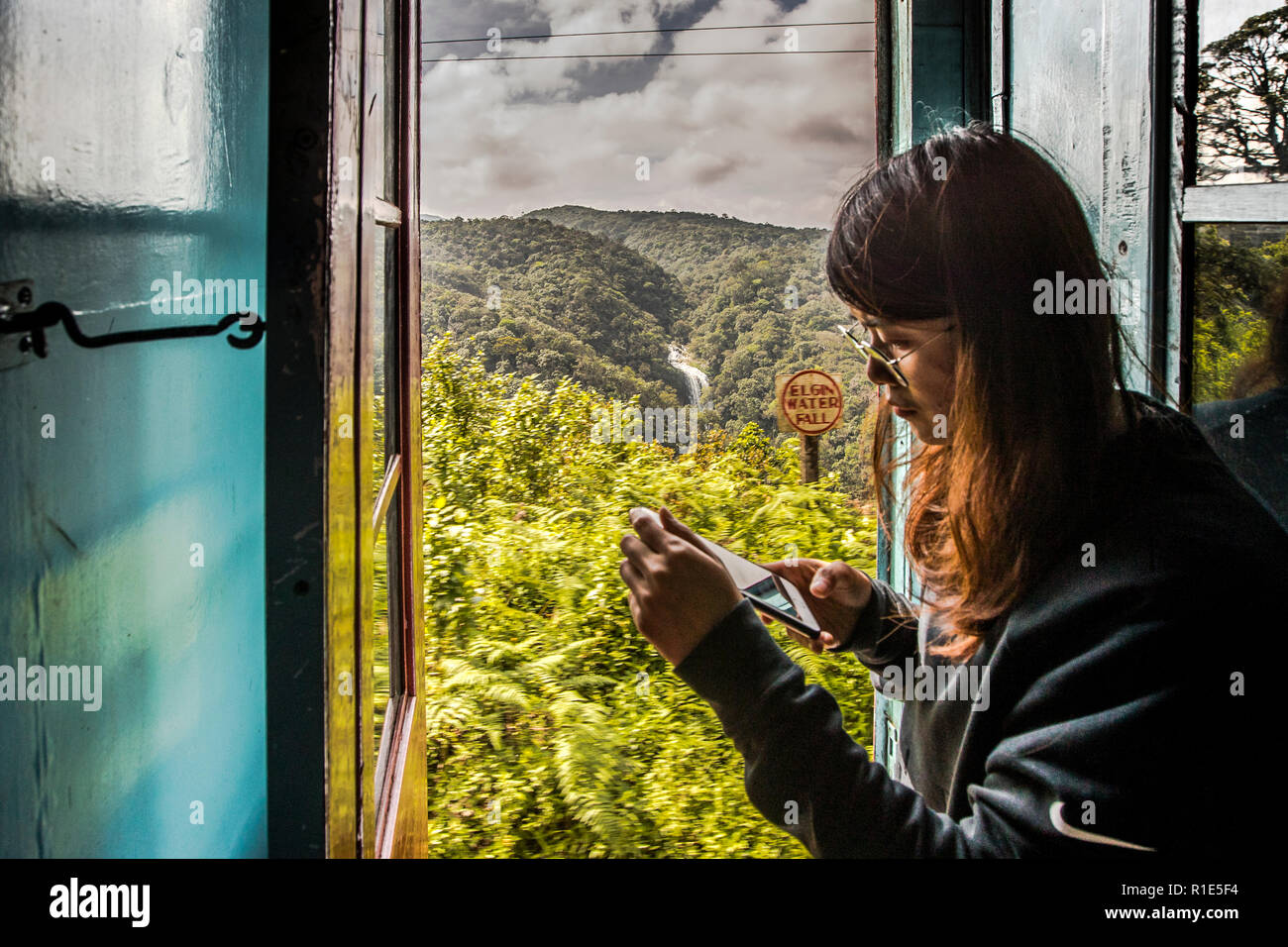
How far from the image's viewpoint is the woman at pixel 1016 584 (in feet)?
2.83

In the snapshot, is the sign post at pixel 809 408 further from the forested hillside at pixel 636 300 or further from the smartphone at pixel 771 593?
the smartphone at pixel 771 593

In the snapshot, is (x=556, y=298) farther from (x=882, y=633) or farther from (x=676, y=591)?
(x=676, y=591)

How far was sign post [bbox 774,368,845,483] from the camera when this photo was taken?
5.45m

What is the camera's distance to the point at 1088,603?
94 centimetres

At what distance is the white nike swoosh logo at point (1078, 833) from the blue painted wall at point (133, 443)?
33.8 inches

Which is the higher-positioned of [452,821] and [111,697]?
[111,697]

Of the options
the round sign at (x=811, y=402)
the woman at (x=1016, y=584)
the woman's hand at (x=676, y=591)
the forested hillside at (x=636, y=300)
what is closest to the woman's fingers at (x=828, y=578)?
the woman at (x=1016, y=584)

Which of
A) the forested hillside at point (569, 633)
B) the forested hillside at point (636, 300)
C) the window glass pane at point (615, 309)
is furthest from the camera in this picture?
the forested hillside at point (636, 300)

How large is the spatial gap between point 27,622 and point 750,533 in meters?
4.11

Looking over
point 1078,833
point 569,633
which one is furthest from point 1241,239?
point 569,633

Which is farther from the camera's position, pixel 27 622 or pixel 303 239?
pixel 303 239

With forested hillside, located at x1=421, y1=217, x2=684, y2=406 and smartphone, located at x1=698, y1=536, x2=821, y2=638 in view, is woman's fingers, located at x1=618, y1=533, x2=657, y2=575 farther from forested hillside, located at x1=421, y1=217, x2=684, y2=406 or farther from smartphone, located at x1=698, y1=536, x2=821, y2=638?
forested hillside, located at x1=421, y1=217, x2=684, y2=406

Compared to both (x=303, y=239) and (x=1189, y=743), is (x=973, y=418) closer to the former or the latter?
(x=1189, y=743)

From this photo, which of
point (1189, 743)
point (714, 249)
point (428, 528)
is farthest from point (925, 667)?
point (714, 249)
